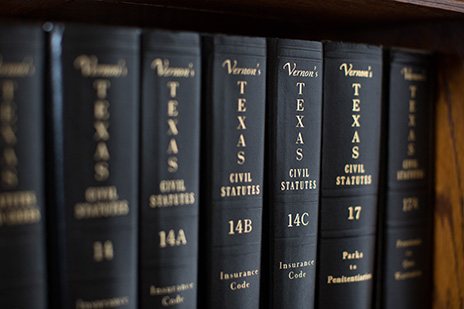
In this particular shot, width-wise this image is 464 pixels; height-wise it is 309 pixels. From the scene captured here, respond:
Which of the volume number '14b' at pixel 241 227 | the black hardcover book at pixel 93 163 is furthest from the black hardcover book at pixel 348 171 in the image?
the black hardcover book at pixel 93 163

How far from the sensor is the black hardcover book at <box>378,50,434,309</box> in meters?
0.64

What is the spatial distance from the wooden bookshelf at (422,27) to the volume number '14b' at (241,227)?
0.26 meters

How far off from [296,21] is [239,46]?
0.28m

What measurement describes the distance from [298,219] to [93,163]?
0.23 meters

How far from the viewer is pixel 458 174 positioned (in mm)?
667

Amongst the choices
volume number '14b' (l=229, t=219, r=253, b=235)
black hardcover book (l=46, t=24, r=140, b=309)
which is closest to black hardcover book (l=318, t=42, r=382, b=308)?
volume number '14b' (l=229, t=219, r=253, b=235)

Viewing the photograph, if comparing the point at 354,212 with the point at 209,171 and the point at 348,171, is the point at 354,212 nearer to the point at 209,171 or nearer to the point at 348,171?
the point at 348,171

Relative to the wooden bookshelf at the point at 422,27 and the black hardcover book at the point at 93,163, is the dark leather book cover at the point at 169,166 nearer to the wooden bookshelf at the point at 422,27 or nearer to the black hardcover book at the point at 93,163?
the black hardcover book at the point at 93,163

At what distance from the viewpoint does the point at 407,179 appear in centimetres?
65

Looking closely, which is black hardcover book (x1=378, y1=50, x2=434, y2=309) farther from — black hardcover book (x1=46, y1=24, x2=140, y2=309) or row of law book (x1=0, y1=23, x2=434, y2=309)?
black hardcover book (x1=46, y1=24, x2=140, y2=309)

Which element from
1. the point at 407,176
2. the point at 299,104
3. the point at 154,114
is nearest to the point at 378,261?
the point at 407,176

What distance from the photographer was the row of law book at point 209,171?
0.44 metres

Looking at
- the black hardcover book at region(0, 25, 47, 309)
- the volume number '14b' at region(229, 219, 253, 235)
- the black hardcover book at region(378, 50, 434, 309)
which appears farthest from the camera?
the black hardcover book at region(378, 50, 434, 309)

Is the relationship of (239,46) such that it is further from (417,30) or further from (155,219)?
(417,30)
